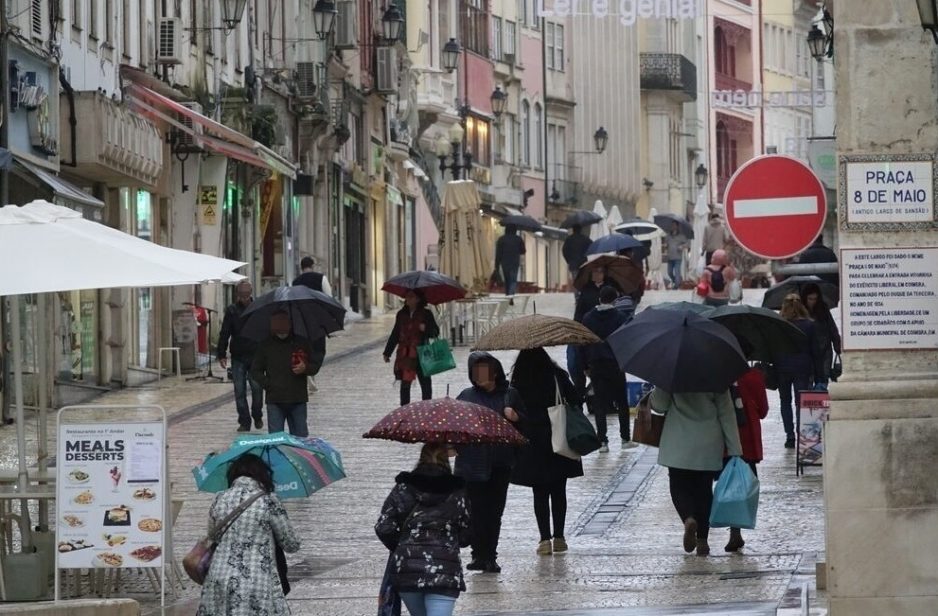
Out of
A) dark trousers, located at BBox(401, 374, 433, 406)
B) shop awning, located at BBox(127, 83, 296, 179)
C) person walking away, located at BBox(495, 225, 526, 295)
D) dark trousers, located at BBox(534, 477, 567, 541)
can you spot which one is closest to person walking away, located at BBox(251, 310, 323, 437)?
dark trousers, located at BBox(401, 374, 433, 406)

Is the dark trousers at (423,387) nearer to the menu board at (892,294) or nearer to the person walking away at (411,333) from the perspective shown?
the person walking away at (411,333)

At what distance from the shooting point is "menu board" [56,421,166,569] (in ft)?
48.2

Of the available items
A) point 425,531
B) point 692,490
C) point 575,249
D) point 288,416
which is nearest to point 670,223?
point 575,249

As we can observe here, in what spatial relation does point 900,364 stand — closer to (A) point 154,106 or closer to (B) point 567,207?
(A) point 154,106

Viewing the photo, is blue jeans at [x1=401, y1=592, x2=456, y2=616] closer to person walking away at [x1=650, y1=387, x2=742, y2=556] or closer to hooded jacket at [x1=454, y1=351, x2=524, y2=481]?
hooded jacket at [x1=454, y1=351, x2=524, y2=481]

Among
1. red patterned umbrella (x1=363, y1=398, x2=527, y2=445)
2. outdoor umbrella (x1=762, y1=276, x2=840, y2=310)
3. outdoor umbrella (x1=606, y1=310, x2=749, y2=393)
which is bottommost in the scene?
red patterned umbrella (x1=363, y1=398, x2=527, y2=445)

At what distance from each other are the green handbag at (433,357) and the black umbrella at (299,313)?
115 inches

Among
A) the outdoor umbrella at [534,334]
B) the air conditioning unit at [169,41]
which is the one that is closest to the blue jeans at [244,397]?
the outdoor umbrella at [534,334]

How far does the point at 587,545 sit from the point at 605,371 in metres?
7.08

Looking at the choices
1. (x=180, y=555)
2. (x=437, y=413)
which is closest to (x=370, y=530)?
(x=180, y=555)

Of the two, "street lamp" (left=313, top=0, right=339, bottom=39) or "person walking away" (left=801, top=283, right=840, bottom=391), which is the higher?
"street lamp" (left=313, top=0, right=339, bottom=39)

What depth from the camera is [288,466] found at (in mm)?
13031

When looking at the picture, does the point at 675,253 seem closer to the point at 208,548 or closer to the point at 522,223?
the point at 522,223

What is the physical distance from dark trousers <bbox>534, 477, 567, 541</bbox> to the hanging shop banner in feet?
14.3
